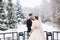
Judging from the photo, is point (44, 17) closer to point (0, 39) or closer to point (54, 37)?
point (54, 37)

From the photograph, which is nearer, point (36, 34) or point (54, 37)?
point (36, 34)

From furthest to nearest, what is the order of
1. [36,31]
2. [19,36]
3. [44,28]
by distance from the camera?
[44,28], [19,36], [36,31]

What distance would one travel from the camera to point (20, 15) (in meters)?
7.47

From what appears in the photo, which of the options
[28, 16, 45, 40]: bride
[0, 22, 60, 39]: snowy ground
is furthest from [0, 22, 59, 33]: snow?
[28, 16, 45, 40]: bride

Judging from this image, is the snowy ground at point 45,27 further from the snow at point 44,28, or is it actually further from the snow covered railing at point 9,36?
the snow covered railing at point 9,36

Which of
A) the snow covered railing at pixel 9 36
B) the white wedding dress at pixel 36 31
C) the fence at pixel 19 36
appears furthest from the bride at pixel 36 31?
the snow covered railing at pixel 9 36

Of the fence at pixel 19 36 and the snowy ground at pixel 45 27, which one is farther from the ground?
the snowy ground at pixel 45 27

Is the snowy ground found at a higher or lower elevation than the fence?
higher

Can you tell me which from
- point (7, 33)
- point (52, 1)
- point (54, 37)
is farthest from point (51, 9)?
point (7, 33)

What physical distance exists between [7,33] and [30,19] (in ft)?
4.36

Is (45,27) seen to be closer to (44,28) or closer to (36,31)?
(44,28)

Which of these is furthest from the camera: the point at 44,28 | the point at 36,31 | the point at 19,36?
the point at 44,28

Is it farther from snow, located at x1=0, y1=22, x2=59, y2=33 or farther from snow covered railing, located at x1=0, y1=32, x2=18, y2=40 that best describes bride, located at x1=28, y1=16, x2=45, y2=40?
snow covered railing, located at x1=0, y1=32, x2=18, y2=40

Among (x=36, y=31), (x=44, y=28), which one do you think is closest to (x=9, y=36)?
(x=44, y=28)
